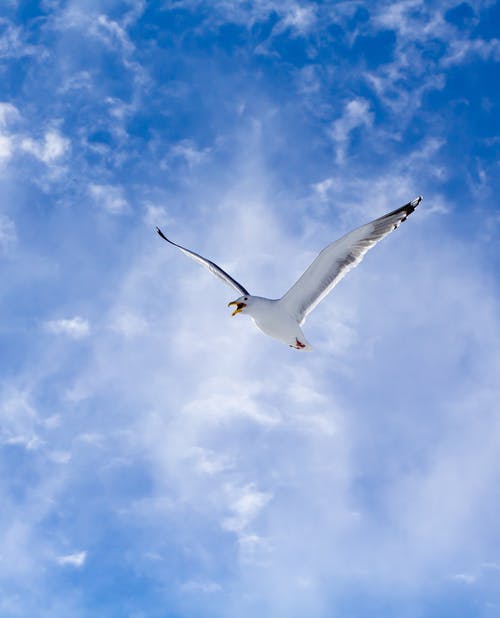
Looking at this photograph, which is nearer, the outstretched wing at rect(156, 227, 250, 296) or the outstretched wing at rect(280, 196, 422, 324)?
the outstretched wing at rect(280, 196, 422, 324)

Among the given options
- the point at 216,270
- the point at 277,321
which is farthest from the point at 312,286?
the point at 216,270

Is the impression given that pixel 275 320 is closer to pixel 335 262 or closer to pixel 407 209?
pixel 335 262

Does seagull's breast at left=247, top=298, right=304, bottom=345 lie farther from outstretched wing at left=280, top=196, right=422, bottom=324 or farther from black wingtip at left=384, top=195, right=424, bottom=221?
black wingtip at left=384, top=195, right=424, bottom=221

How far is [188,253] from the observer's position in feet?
74.5

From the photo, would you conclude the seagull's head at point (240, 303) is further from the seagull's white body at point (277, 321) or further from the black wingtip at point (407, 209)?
the black wingtip at point (407, 209)

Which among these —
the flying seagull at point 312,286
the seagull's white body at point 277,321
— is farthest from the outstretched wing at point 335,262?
the seagull's white body at point 277,321

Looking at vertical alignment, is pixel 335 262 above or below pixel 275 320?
above

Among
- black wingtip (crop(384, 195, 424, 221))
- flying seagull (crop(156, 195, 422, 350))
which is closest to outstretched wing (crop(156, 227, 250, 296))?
flying seagull (crop(156, 195, 422, 350))

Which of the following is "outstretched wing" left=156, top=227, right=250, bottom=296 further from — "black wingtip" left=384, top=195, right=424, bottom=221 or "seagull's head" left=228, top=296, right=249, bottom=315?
"black wingtip" left=384, top=195, right=424, bottom=221

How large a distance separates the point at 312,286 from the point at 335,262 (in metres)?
0.94

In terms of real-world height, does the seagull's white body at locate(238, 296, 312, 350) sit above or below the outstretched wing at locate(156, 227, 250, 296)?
below

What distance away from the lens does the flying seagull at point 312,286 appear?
60.7 feet

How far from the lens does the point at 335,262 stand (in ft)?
62.4

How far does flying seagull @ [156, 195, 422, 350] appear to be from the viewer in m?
18.5
